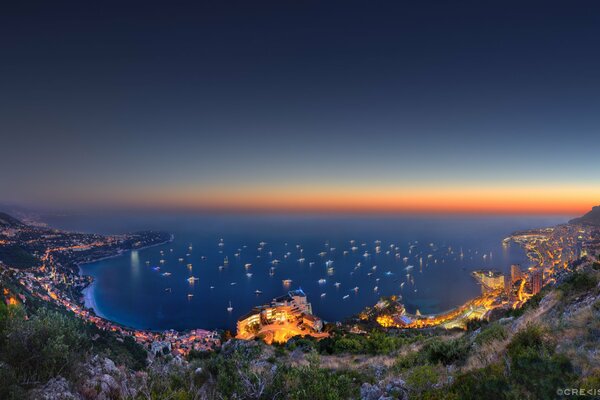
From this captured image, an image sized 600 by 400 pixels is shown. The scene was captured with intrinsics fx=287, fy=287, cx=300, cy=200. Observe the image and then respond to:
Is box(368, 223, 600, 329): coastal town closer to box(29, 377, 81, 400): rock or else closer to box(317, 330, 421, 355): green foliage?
box(317, 330, 421, 355): green foliage

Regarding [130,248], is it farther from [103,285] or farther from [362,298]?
[362,298]

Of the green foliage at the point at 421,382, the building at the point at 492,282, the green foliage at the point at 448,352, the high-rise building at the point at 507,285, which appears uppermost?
the green foliage at the point at 421,382

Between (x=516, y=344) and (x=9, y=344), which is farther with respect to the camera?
(x=516, y=344)

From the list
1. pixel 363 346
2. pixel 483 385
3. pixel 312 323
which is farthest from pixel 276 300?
pixel 483 385

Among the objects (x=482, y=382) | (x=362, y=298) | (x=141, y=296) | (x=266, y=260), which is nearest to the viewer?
(x=482, y=382)

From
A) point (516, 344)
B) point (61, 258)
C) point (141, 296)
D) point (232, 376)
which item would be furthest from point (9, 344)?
point (61, 258)

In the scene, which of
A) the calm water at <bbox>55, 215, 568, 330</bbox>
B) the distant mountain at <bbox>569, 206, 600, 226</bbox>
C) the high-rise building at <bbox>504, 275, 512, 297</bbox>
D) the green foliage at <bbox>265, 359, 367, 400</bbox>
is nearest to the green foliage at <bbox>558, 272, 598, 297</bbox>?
the green foliage at <bbox>265, 359, 367, 400</bbox>

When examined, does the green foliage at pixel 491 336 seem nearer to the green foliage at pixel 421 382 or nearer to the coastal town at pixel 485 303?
the green foliage at pixel 421 382

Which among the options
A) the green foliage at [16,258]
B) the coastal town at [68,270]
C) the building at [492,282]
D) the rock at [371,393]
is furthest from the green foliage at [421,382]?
the green foliage at [16,258]
